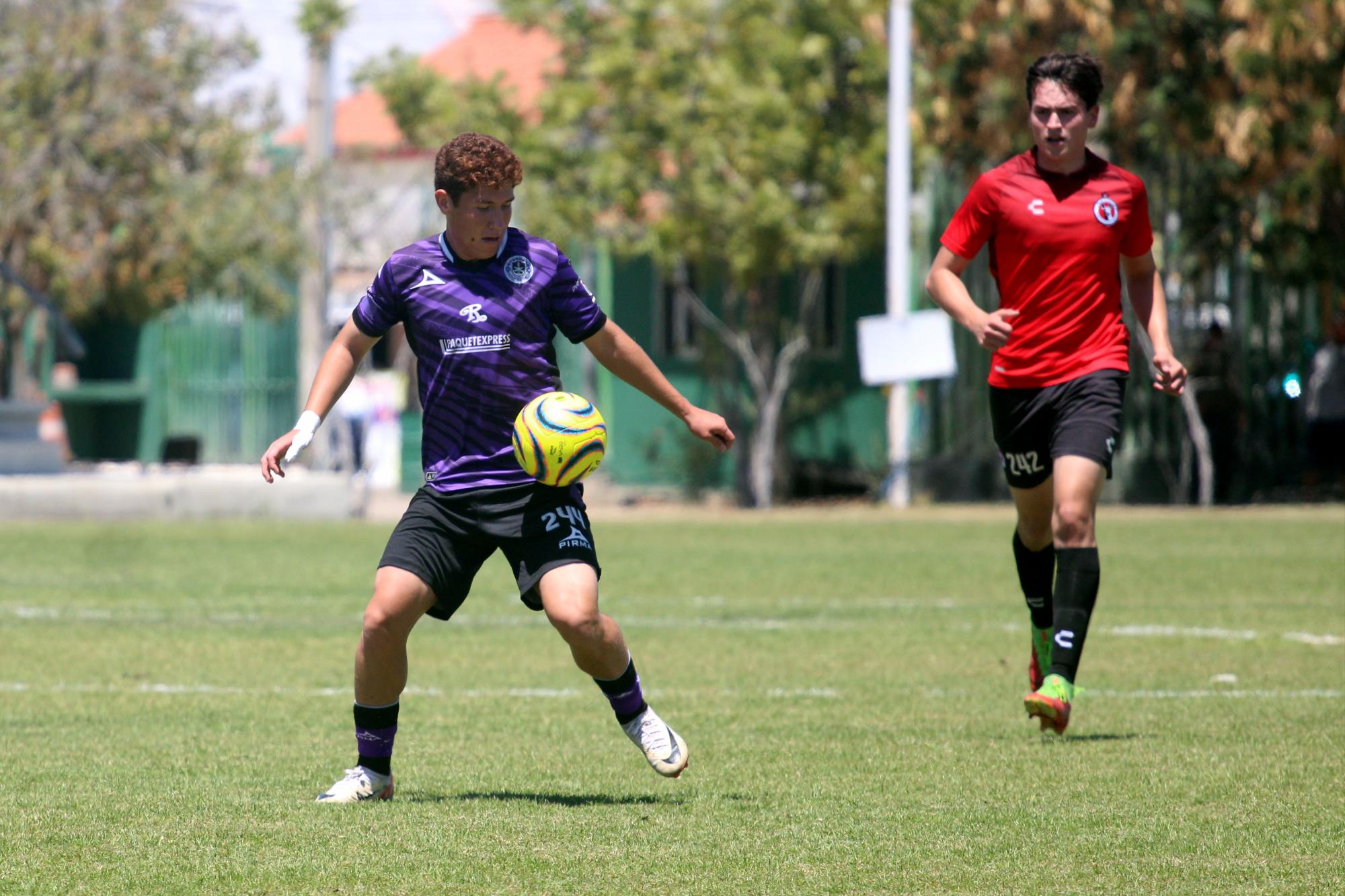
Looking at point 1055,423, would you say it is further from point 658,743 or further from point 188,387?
point 188,387

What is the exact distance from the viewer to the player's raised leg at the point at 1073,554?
7363mm

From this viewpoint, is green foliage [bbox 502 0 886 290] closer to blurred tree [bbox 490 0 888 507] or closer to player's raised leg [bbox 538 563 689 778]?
blurred tree [bbox 490 0 888 507]

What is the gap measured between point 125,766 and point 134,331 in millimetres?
31628

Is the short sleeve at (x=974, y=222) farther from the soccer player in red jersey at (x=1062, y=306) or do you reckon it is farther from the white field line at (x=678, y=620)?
the white field line at (x=678, y=620)

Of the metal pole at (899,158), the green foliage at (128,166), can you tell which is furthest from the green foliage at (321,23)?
the metal pole at (899,158)

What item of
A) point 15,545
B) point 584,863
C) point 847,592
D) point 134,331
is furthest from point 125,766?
point 134,331

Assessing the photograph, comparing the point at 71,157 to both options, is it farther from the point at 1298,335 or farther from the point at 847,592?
the point at 847,592

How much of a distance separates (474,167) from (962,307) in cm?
236

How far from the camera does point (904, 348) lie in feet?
68.8

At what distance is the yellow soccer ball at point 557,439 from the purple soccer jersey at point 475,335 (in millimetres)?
109

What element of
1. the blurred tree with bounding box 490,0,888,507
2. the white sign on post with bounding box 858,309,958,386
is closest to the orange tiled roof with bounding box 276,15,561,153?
the blurred tree with bounding box 490,0,888,507

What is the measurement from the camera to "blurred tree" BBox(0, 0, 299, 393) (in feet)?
94.3

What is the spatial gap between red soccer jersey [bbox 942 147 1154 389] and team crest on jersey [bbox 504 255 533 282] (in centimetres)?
217

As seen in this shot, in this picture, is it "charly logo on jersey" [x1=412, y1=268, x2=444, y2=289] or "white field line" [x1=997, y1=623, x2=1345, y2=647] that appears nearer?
"charly logo on jersey" [x1=412, y1=268, x2=444, y2=289]
